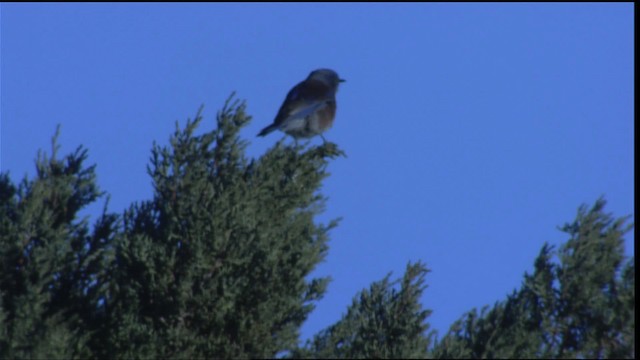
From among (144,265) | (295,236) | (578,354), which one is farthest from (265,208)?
(578,354)

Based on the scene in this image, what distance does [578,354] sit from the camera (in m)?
6.78

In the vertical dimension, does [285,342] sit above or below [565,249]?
below

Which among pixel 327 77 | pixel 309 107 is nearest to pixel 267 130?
pixel 309 107

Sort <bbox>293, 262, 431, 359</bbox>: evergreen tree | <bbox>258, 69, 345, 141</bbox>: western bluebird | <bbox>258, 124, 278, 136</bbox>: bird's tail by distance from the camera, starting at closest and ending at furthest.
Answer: <bbox>293, 262, 431, 359</bbox>: evergreen tree, <bbox>258, 124, 278, 136</bbox>: bird's tail, <bbox>258, 69, 345, 141</bbox>: western bluebird

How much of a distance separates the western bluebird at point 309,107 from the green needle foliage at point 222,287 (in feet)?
14.2

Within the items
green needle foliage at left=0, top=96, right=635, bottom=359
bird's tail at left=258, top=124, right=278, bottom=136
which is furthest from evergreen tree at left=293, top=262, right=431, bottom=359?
bird's tail at left=258, top=124, right=278, bottom=136

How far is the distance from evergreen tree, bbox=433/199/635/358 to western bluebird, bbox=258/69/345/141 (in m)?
5.35

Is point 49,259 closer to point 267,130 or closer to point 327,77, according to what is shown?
point 267,130

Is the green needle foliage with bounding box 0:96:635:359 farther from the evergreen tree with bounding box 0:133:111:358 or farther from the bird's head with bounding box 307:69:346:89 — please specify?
the bird's head with bounding box 307:69:346:89

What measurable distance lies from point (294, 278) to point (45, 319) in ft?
5.24

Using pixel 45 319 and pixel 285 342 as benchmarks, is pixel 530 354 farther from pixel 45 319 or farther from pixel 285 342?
pixel 45 319

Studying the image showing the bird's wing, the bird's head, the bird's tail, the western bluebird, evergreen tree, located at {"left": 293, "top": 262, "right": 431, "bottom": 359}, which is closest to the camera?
evergreen tree, located at {"left": 293, "top": 262, "right": 431, "bottom": 359}

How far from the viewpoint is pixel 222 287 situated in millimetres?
7074

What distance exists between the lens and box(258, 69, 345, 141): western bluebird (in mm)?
12641
